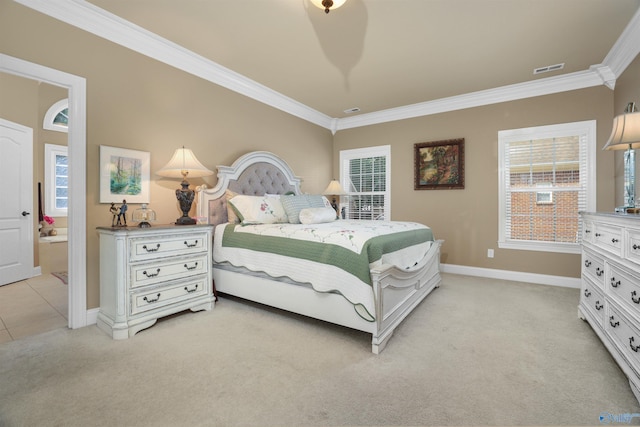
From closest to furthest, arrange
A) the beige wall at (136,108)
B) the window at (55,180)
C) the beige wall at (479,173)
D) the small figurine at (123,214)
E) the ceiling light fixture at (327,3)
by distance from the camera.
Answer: the ceiling light fixture at (327,3)
the beige wall at (136,108)
the small figurine at (123,214)
the beige wall at (479,173)
the window at (55,180)

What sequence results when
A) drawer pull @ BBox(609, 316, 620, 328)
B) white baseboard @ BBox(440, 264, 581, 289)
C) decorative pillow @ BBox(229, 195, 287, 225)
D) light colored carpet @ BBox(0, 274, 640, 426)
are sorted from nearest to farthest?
light colored carpet @ BBox(0, 274, 640, 426) → drawer pull @ BBox(609, 316, 620, 328) → decorative pillow @ BBox(229, 195, 287, 225) → white baseboard @ BBox(440, 264, 581, 289)

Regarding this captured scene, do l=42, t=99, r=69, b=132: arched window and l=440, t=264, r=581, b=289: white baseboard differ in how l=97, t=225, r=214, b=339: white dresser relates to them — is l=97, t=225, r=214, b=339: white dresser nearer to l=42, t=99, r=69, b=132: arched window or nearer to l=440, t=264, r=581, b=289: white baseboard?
l=440, t=264, r=581, b=289: white baseboard

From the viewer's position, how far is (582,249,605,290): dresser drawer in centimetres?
213

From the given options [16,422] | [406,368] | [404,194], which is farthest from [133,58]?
[404,194]

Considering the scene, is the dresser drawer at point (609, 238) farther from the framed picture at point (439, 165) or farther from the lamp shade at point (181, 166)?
the lamp shade at point (181, 166)

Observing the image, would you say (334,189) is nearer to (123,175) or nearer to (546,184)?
(546,184)

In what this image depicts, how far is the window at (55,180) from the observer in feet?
16.0

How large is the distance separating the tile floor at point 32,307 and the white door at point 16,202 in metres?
0.25

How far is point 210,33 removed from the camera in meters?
2.83

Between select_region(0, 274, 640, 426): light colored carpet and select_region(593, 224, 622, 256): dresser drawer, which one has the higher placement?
select_region(593, 224, 622, 256): dresser drawer

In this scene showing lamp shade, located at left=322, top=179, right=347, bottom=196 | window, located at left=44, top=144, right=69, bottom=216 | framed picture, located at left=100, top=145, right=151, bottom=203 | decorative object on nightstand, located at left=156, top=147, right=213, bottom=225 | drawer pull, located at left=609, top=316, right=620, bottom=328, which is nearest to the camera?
drawer pull, located at left=609, top=316, right=620, bottom=328

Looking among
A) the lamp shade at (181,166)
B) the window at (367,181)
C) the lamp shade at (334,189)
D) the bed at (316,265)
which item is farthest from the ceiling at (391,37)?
the lamp shade at (334,189)

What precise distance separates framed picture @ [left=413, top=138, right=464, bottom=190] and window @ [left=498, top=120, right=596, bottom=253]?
536 millimetres

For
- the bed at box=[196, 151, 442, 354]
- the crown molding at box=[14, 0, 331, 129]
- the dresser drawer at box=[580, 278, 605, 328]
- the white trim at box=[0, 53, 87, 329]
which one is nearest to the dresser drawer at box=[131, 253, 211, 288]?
the bed at box=[196, 151, 442, 354]
